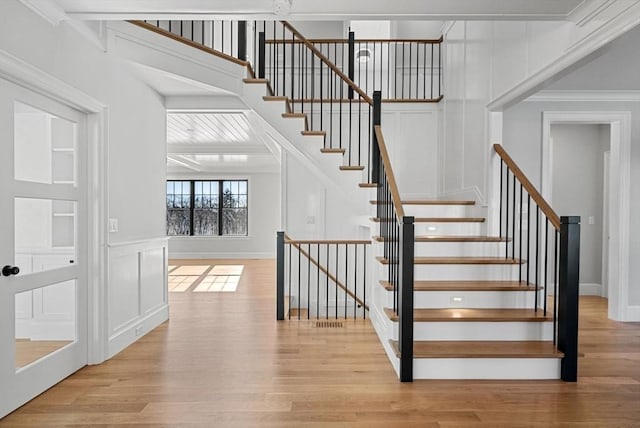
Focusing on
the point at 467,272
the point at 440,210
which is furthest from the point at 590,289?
the point at 467,272

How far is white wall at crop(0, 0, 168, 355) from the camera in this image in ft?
8.87

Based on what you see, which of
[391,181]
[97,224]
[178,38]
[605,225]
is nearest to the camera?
[97,224]

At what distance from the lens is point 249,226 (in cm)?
1236

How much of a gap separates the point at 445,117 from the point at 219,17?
3.81m

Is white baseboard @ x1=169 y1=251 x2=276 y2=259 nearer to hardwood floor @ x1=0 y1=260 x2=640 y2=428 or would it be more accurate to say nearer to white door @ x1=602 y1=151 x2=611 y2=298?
hardwood floor @ x1=0 y1=260 x2=640 y2=428

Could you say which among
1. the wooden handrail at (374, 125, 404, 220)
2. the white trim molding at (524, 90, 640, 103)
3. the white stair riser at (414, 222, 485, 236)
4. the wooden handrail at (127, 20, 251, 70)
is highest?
the wooden handrail at (127, 20, 251, 70)

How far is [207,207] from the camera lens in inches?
493

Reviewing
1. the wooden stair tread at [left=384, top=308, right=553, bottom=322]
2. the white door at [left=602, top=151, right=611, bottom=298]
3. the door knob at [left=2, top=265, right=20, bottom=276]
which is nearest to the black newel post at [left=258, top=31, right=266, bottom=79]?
the wooden stair tread at [left=384, top=308, right=553, bottom=322]

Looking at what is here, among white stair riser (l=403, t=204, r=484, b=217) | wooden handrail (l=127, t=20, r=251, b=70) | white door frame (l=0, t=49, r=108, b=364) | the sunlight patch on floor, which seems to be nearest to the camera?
white door frame (l=0, t=49, r=108, b=364)

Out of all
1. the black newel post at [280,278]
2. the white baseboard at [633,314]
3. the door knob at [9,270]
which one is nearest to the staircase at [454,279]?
the black newel post at [280,278]

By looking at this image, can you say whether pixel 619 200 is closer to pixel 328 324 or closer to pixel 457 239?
pixel 457 239

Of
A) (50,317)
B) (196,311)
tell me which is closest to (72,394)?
(50,317)

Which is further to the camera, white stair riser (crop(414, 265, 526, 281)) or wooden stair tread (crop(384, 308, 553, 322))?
white stair riser (crop(414, 265, 526, 281))

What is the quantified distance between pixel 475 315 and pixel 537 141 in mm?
2502
